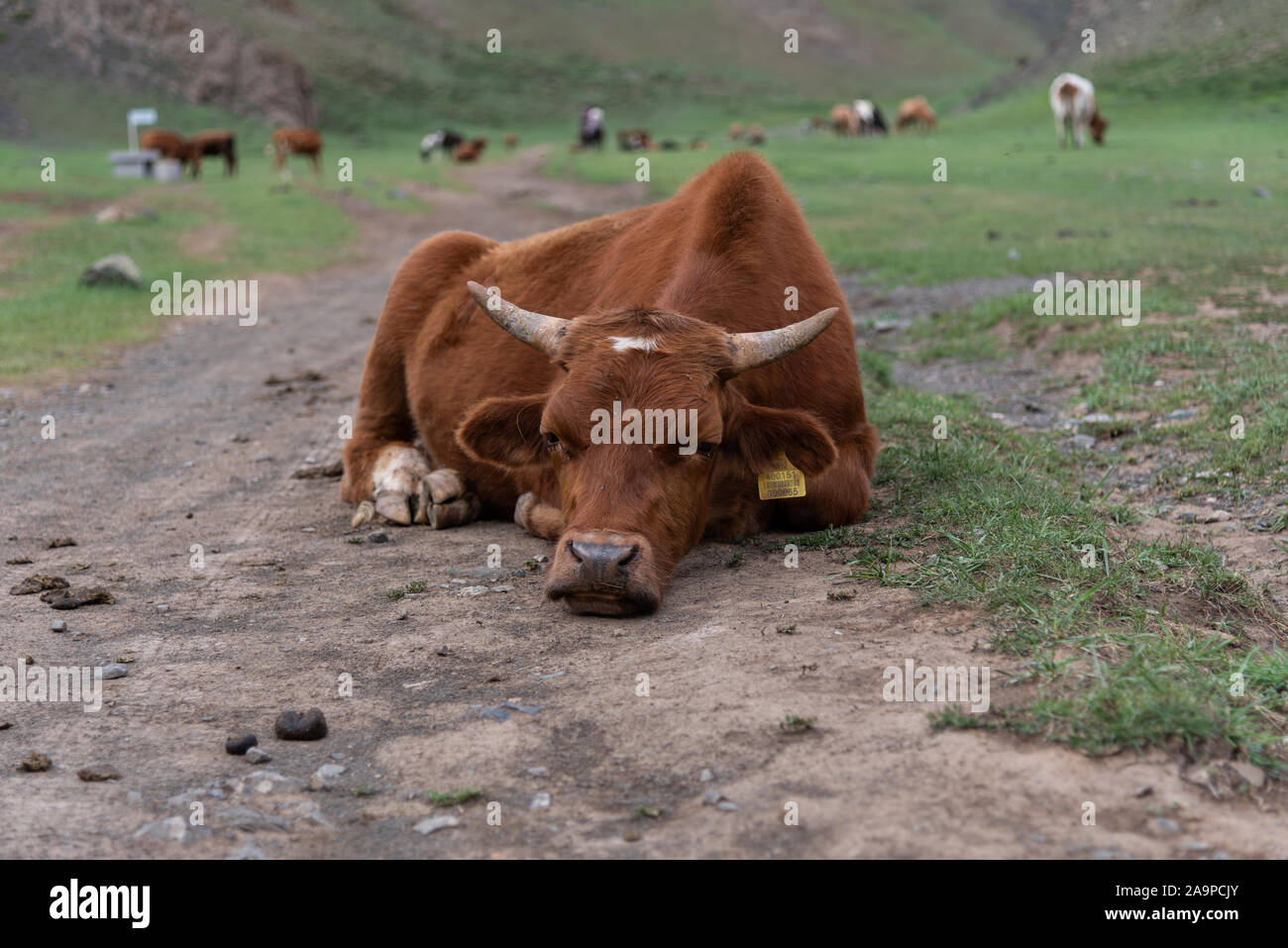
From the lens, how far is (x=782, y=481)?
554 cm

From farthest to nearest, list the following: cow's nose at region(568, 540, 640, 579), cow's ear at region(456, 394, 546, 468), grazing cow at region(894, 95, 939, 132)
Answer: grazing cow at region(894, 95, 939, 132)
cow's ear at region(456, 394, 546, 468)
cow's nose at region(568, 540, 640, 579)

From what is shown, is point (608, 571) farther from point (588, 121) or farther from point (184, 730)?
point (588, 121)

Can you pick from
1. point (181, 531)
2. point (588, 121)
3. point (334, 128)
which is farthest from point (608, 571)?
point (334, 128)

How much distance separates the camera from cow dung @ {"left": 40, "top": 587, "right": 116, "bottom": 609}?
534 centimetres

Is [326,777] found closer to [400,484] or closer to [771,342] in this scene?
[771,342]

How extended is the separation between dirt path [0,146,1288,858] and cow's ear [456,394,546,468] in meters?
0.51

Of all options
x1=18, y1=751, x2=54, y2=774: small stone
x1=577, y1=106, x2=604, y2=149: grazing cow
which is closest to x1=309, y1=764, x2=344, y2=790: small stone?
x1=18, y1=751, x2=54, y2=774: small stone

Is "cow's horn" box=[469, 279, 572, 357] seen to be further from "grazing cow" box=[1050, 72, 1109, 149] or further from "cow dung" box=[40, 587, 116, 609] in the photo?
"grazing cow" box=[1050, 72, 1109, 149]

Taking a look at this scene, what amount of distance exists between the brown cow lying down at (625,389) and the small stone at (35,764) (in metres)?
1.89

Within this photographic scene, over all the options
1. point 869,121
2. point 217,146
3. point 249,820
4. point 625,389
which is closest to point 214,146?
point 217,146

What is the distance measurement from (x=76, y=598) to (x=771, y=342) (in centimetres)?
329

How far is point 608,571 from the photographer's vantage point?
4676 millimetres

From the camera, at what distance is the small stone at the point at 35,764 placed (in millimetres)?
3671
